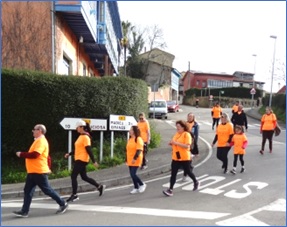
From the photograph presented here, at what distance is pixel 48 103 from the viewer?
482 inches

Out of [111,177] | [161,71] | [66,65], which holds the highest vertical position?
[161,71]

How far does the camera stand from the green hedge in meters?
11.9

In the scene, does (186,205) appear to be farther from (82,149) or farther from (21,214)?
(21,214)

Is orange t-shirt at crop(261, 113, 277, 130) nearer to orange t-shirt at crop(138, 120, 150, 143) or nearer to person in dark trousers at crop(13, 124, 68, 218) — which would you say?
orange t-shirt at crop(138, 120, 150, 143)

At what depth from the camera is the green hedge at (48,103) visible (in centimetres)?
1187

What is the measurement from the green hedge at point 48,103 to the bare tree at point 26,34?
3078mm

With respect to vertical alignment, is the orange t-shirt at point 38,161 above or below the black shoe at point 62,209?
above

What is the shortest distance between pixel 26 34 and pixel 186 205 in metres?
10.9

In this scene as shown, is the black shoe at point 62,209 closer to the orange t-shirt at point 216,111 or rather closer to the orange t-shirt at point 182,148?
the orange t-shirt at point 182,148

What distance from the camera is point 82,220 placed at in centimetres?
648

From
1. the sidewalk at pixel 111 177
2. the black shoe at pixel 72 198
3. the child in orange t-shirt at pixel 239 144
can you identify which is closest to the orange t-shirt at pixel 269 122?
the sidewalk at pixel 111 177

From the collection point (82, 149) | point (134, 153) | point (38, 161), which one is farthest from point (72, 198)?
point (134, 153)

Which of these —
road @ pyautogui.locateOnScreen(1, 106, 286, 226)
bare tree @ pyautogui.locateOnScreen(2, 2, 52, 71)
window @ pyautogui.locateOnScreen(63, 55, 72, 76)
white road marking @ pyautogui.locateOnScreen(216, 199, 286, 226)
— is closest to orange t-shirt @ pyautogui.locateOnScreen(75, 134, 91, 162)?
road @ pyautogui.locateOnScreen(1, 106, 286, 226)

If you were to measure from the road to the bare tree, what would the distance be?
8.02 meters
